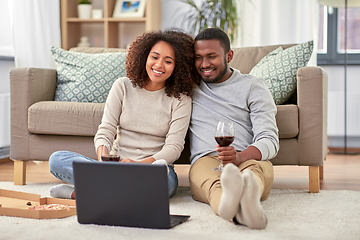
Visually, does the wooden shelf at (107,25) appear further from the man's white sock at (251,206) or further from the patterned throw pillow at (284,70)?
the man's white sock at (251,206)

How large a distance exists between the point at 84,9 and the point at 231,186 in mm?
3078

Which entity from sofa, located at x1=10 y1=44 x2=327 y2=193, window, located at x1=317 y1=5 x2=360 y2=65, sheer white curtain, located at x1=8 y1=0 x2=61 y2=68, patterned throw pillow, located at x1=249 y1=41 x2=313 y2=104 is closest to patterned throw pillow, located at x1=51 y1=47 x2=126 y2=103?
sofa, located at x1=10 y1=44 x2=327 y2=193

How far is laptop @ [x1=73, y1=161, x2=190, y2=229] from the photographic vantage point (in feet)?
4.31

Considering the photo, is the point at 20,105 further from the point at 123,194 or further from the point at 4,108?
the point at 123,194

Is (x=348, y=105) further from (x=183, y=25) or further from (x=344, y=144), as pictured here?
(x=183, y=25)

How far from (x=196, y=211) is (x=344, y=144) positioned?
252 cm

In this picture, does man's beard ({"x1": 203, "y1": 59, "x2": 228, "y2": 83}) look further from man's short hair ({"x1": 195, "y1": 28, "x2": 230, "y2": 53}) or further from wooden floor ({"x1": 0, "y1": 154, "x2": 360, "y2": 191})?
wooden floor ({"x1": 0, "y1": 154, "x2": 360, "y2": 191})

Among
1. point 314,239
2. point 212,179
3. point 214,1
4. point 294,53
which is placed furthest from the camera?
point 214,1

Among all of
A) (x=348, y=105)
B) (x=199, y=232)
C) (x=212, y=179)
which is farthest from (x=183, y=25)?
(x=199, y=232)

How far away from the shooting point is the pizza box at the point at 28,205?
1.55 metres

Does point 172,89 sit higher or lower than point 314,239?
higher

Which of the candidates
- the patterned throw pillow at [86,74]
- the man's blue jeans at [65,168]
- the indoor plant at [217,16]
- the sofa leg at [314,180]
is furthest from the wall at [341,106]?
the man's blue jeans at [65,168]

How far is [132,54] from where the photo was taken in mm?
1974

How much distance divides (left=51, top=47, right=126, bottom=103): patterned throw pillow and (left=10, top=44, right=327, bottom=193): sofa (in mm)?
115
